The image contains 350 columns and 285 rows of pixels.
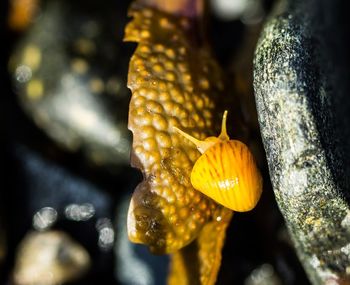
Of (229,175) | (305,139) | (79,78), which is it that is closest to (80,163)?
(79,78)

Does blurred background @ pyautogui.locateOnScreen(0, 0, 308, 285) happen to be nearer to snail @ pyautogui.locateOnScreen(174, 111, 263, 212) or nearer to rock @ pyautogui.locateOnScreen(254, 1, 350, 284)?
rock @ pyautogui.locateOnScreen(254, 1, 350, 284)

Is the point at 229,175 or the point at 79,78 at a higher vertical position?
the point at 229,175

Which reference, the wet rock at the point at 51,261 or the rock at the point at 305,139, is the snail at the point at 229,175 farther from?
the wet rock at the point at 51,261

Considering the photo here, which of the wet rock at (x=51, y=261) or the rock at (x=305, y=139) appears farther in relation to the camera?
the wet rock at (x=51, y=261)

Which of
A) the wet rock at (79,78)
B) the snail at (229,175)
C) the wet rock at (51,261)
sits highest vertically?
the snail at (229,175)

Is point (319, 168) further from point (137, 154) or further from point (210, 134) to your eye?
point (137, 154)

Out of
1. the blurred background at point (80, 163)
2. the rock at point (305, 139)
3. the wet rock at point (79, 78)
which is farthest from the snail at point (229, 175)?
the wet rock at point (79, 78)

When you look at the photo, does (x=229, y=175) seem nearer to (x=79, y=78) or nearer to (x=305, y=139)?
(x=305, y=139)
